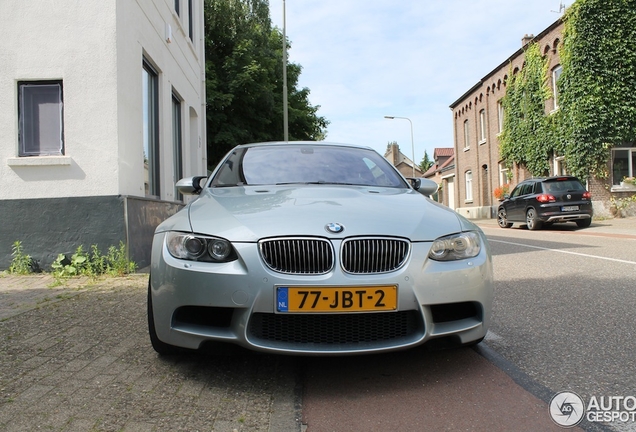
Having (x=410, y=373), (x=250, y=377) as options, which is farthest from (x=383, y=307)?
(x=250, y=377)

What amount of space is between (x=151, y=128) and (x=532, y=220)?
1201 cm

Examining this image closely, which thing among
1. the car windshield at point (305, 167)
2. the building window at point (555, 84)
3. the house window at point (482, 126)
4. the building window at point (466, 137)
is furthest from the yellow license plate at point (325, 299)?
the building window at point (466, 137)

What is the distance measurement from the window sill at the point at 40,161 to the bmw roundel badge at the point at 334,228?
5.26 meters

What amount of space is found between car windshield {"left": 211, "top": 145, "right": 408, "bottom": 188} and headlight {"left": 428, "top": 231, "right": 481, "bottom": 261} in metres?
1.17

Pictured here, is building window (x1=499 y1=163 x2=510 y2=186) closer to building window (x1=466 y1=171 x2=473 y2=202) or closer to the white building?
building window (x1=466 y1=171 x2=473 y2=202)

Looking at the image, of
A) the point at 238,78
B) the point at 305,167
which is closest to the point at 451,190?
the point at 238,78

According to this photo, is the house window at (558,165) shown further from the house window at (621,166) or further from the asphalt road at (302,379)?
the asphalt road at (302,379)

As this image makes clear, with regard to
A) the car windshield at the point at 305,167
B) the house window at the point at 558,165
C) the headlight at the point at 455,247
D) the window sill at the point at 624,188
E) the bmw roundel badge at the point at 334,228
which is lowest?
the headlight at the point at 455,247

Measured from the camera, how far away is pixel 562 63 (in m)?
20.6

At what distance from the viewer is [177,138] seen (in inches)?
480

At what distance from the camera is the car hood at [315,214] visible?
2.74 metres

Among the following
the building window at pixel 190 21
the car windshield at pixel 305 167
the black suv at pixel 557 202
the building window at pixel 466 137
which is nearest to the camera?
the car windshield at pixel 305 167

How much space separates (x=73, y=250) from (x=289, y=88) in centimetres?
2400

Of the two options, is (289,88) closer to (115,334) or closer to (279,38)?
(279,38)
